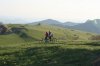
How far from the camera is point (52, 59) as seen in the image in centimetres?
4344

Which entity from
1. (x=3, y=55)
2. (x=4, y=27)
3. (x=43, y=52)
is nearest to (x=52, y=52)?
(x=43, y=52)

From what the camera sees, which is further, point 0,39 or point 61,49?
point 0,39

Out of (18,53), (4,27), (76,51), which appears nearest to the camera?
(76,51)

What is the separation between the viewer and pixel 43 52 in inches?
1938

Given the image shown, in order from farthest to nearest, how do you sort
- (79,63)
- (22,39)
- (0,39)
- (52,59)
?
1. (22,39)
2. (0,39)
3. (52,59)
4. (79,63)

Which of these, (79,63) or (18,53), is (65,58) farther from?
(18,53)

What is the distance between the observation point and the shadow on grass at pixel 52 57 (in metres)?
41.3

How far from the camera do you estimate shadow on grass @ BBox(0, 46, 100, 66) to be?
1626 inches

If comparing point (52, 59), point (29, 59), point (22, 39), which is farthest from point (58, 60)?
point (22, 39)

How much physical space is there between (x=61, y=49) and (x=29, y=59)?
726 cm

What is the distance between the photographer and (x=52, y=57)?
4481 cm

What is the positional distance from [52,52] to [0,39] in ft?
388

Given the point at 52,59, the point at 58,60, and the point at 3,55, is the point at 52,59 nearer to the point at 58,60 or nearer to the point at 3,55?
the point at 58,60

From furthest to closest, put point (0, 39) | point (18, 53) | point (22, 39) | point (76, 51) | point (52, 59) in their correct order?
point (22, 39)
point (0, 39)
point (18, 53)
point (76, 51)
point (52, 59)
